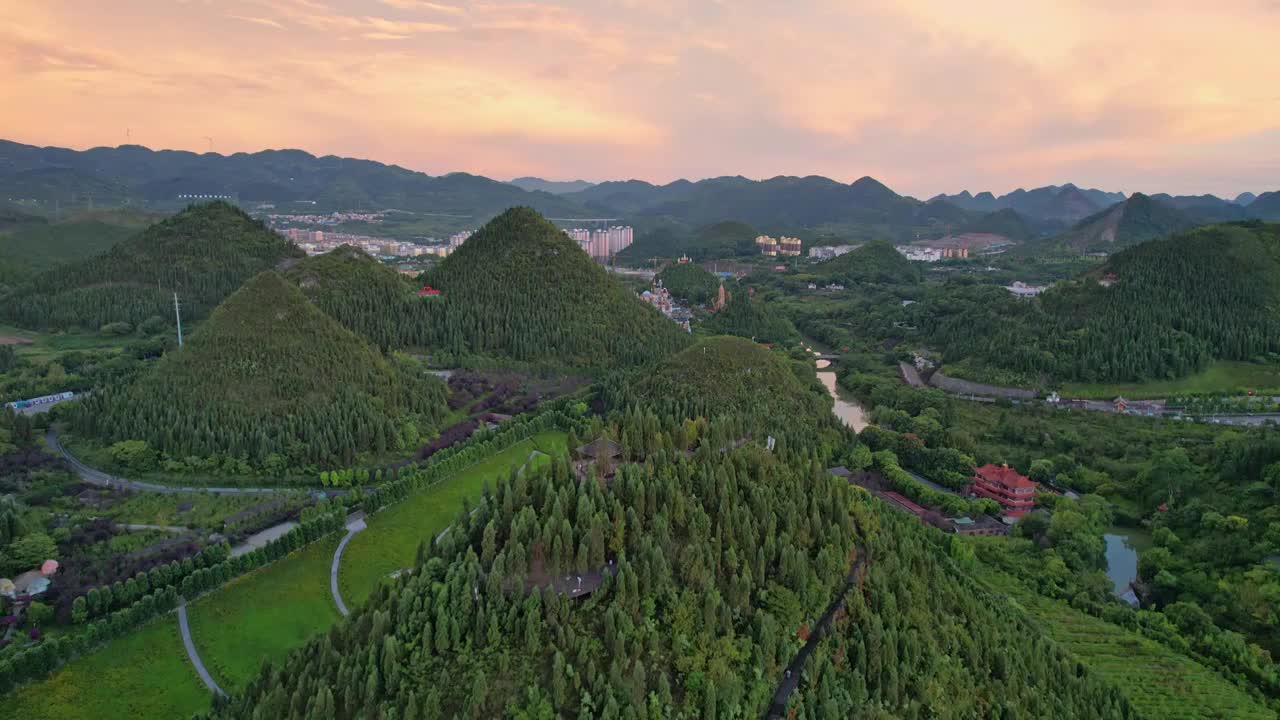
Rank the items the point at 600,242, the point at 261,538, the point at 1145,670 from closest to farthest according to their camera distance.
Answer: the point at 1145,670 < the point at 261,538 < the point at 600,242

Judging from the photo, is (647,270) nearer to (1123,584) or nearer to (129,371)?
(129,371)

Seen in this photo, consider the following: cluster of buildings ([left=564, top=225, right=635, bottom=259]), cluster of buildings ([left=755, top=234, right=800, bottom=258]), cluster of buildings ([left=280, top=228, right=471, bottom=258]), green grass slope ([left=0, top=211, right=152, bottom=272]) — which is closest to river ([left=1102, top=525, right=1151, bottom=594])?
green grass slope ([left=0, top=211, right=152, bottom=272])

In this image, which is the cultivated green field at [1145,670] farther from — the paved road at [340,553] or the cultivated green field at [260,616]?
the cultivated green field at [260,616]

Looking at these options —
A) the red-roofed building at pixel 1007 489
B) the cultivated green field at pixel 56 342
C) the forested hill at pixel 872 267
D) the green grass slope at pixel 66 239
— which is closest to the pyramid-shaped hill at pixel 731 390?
the red-roofed building at pixel 1007 489

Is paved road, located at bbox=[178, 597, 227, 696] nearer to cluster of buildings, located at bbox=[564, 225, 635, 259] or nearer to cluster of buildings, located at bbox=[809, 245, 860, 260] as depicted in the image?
cluster of buildings, located at bbox=[564, 225, 635, 259]

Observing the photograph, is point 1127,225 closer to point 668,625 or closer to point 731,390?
point 731,390

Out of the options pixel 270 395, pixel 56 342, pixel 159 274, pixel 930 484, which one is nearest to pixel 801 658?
pixel 930 484

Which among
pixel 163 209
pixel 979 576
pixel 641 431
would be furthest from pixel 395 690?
pixel 163 209
